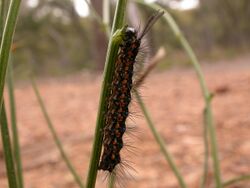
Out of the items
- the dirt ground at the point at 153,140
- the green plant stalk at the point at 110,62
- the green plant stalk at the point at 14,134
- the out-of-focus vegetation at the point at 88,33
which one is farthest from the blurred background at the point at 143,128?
the out-of-focus vegetation at the point at 88,33

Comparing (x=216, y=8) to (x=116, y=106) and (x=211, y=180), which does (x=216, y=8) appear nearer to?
(x=211, y=180)

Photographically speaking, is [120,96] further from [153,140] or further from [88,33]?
[88,33]

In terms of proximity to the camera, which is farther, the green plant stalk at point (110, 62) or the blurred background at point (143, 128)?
the blurred background at point (143, 128)

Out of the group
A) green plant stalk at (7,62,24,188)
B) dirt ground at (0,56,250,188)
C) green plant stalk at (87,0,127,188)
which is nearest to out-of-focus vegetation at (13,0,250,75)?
dirt ground at (0,56,250,188)

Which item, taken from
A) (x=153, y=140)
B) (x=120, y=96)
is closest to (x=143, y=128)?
(x=153, y=140)

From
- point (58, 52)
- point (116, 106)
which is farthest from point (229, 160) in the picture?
point (58, 52)

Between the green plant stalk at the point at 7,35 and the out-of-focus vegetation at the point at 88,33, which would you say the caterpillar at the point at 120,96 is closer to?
the green plant stalk at the point at 7,35

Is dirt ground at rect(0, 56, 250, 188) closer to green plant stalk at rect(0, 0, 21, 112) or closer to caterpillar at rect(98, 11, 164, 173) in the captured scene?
caterpillar at rect(98, 11, 164, 173)
